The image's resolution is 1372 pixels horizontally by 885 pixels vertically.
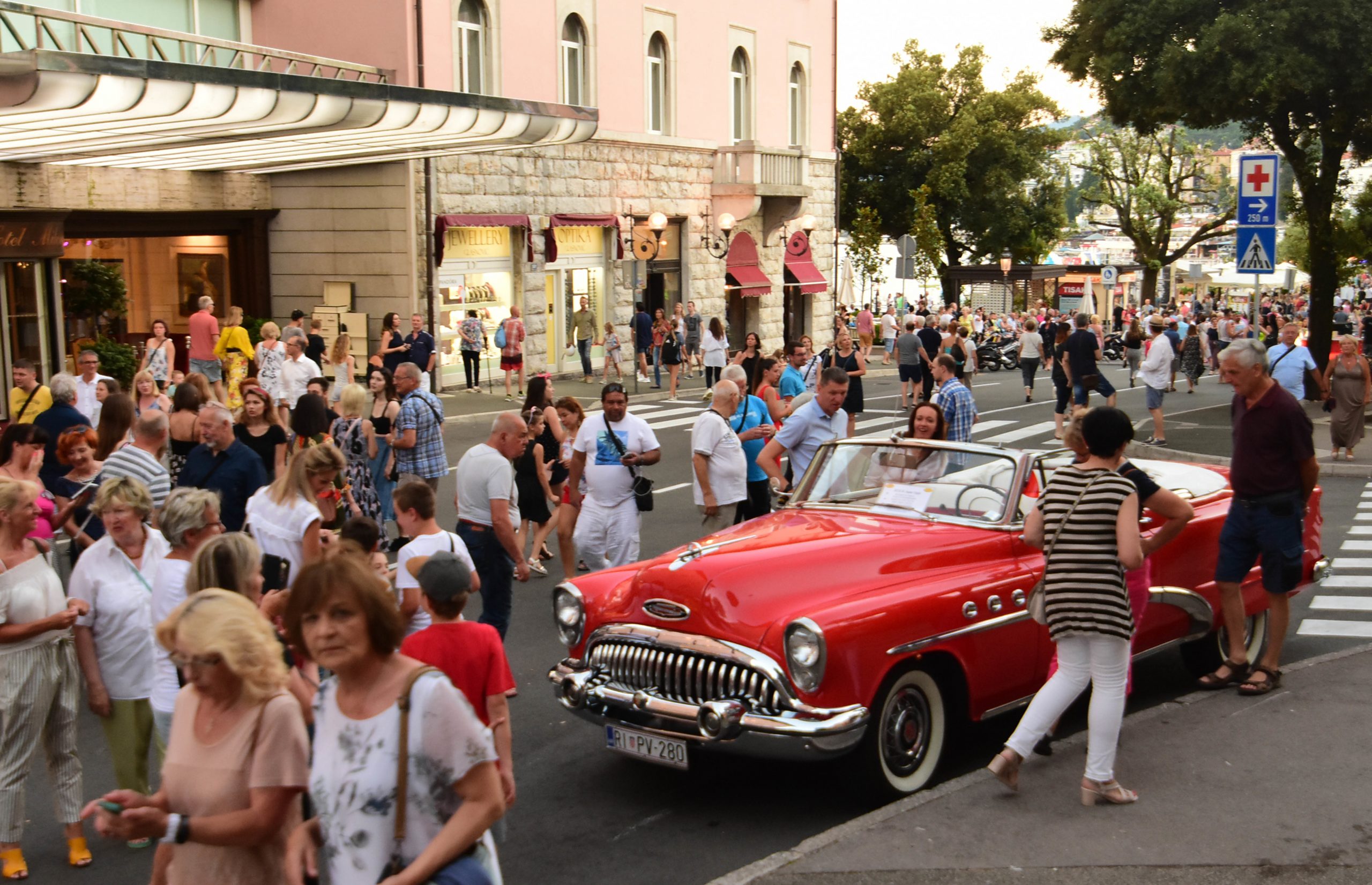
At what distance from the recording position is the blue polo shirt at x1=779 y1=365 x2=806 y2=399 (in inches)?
562

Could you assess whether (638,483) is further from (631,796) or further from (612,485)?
(631,796)

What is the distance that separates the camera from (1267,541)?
789cm

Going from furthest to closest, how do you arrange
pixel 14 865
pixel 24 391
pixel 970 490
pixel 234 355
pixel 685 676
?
pixel 234 355
pixel 24 391
pixel 970 490
pixel 685 676
pixel 14 865

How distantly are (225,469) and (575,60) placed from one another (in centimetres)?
2439

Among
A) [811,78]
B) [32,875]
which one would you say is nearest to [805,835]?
[32,875]

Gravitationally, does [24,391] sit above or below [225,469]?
above

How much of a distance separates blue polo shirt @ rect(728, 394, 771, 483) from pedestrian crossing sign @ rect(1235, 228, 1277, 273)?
24.4ft

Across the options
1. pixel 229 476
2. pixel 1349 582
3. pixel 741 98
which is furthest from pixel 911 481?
pixel 741 98

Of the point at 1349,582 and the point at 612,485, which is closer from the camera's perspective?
the point at 612,485

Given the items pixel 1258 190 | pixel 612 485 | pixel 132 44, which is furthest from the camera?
pixel 132 44

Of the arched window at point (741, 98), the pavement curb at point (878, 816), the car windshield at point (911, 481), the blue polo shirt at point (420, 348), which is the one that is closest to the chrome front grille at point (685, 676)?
the pavement curb at point (878, 816)

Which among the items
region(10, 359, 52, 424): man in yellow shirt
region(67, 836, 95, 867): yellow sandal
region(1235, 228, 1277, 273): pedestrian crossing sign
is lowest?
region(67, 836, 95, 867): yellow sandal

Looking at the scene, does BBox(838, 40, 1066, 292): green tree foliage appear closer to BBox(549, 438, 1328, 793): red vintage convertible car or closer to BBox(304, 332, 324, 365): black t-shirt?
BBox(304, 332, 324, 365): black t-shirt

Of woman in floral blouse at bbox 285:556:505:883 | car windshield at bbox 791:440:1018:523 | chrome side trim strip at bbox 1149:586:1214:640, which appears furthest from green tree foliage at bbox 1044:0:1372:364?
woman in floral blouse at bbox 285:556:505:883
